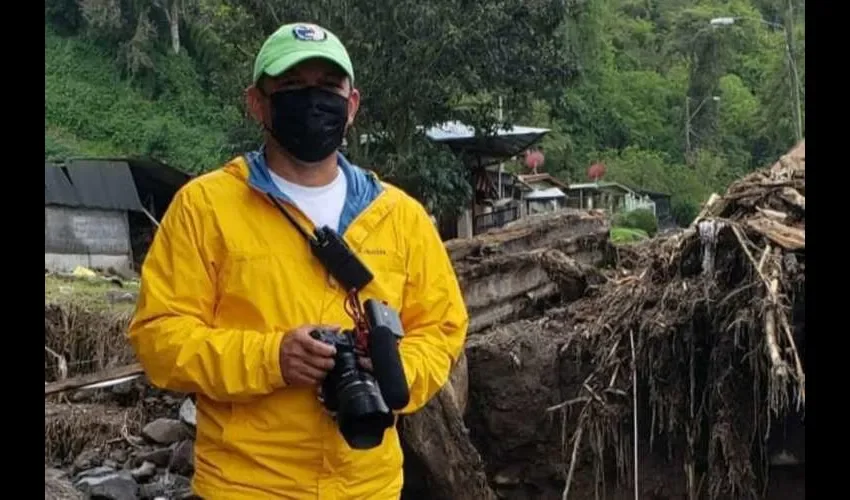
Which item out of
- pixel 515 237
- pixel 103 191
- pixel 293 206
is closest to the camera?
pixel 293 206

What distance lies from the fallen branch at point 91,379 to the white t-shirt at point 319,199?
5459 mm

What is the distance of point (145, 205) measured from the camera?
23.0 metres

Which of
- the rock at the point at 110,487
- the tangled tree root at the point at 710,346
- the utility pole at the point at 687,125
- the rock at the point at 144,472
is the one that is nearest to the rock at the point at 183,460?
the rock at the point at 144,472

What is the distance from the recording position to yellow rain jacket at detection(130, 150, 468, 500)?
7.46 feet

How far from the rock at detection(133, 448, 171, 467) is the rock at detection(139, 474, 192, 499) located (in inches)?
12.8

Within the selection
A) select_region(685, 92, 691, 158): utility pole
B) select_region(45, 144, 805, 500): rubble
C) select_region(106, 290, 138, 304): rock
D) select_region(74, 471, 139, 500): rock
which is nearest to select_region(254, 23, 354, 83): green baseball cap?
select_region(45, 144, 805, 500): rubble

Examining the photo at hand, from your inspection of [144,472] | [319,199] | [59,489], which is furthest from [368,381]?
[144,472]

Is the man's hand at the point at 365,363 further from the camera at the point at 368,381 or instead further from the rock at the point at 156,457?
the rock at the point at 156,457

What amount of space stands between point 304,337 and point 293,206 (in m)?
0.37

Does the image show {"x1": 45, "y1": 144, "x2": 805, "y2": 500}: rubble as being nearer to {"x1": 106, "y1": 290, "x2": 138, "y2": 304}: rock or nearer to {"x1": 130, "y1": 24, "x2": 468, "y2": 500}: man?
{"x1": 130, "y1": 24, "x2": 468, "y2": 500}: man

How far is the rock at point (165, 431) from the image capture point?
768 centimetres

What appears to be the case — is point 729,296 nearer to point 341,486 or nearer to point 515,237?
point 515,237
